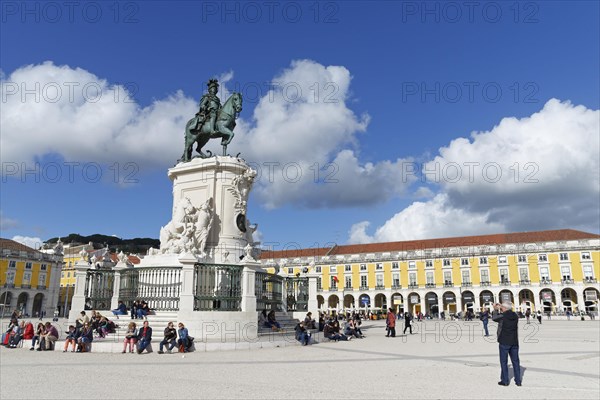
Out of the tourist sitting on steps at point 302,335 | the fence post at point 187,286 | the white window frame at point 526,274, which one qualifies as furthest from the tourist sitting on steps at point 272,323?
the white window frame at point 526,274

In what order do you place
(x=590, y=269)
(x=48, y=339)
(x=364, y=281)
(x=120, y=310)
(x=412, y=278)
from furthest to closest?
(x=364, y=281), (x=412, y=278), (x=590, y=269), (x=120, y=310), (x=48, y=339)

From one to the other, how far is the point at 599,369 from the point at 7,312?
64.6 meters

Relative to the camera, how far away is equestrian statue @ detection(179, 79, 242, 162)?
18.5 m

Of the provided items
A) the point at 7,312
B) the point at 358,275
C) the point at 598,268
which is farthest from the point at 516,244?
the point at 7,312

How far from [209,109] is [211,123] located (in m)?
0.70

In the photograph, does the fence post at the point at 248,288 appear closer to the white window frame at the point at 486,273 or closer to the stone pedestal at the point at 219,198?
the stone pedestal at the point at 219,198

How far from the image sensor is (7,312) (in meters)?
56.1

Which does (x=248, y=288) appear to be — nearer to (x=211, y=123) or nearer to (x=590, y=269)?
(x=211, y=123)

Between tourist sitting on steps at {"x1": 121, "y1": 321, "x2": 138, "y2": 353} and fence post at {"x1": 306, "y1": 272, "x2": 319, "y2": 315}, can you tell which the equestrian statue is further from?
tourist sitting on steps at {"x1": 121, "y1": 321, "x2": 138, "y2": 353}

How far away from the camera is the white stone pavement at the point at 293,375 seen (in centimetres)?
625

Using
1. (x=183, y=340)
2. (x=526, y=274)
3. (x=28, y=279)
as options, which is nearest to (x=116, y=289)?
(x=183, y=340)

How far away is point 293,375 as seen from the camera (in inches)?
302

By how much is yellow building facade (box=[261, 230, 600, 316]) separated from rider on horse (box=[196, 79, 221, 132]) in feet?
125

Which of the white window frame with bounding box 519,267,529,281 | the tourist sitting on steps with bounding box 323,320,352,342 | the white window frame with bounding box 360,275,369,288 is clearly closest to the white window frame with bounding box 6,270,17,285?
the white window frame with bounding box 360,275,369,288
